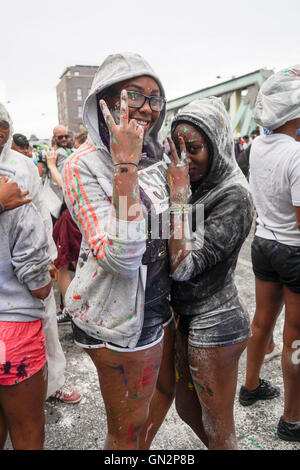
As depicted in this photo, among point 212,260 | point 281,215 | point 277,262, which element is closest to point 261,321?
point 277,262

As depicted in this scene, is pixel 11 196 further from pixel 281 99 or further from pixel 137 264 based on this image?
pixel 281 99

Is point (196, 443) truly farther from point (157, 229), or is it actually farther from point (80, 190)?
point (80, 190)

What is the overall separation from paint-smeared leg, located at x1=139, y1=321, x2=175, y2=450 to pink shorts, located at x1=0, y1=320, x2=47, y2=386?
0.59 meters

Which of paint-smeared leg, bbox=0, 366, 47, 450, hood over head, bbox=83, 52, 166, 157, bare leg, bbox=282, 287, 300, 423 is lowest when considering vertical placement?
bare leg, bbox=282, 287, 300, 423

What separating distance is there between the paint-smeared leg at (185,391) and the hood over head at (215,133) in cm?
79

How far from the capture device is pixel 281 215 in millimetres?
2084

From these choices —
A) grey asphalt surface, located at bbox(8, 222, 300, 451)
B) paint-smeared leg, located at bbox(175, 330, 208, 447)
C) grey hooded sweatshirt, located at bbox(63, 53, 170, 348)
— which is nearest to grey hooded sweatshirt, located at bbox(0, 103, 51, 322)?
grey hooded sweatshirt, located at bbox(63, 53, 170, 348)

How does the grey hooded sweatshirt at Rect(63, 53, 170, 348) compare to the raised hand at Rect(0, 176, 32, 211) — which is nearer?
the grey hooded sweatshirt at Rect(63, 53, 170, 348)

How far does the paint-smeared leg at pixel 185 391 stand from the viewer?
1.69 meters

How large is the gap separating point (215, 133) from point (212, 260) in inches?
21.2

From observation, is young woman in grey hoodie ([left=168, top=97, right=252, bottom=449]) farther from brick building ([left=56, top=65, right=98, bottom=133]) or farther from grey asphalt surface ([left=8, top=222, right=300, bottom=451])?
brick building ([left=56, top=65, right=98, bottom=133])

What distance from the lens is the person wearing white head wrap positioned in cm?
196
